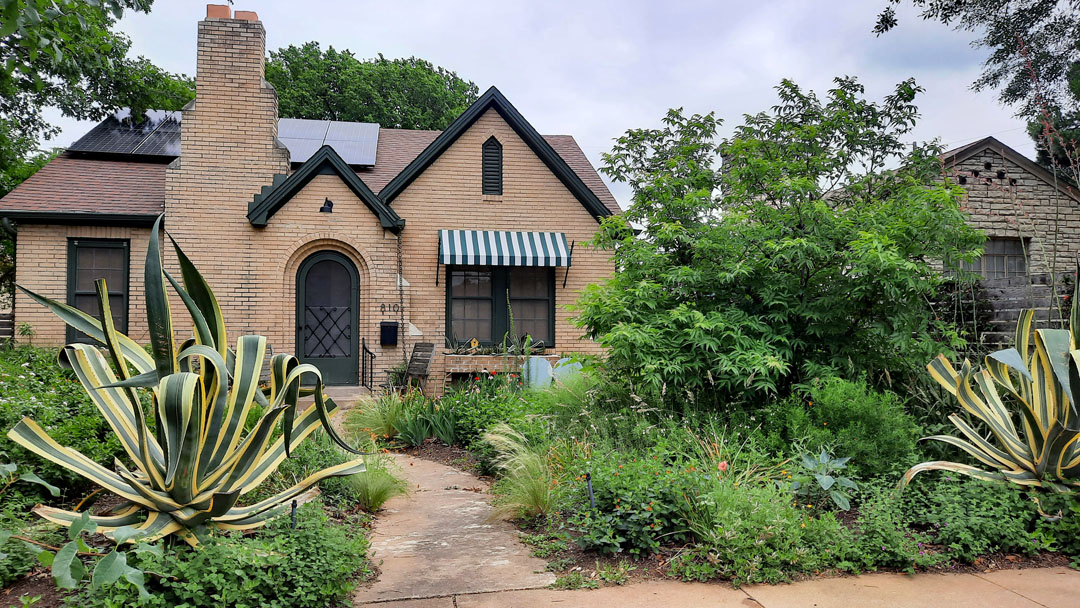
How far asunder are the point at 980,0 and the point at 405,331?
550 inches

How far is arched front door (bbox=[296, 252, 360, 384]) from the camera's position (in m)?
12.1

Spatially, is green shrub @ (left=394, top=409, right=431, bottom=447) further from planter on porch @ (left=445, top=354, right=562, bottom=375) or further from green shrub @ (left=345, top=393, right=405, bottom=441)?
planter on porch @ (left=445, top=354, right=562, bottom=375)

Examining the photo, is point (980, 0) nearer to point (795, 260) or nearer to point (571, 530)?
point (795, 260)

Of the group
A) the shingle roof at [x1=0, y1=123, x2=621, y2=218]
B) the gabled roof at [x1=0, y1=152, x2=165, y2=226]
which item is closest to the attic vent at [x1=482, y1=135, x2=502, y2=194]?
the shingle roof at [x1=0, y1=123, x2=621, y2=218]

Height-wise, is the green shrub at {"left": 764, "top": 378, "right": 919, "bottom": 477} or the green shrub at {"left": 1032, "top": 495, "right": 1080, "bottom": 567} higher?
the green shrub at {"left": 764, "top": 378, "right": 919, "bottom": 477}

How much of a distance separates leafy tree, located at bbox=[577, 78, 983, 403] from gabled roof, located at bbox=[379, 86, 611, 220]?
596 centimetres

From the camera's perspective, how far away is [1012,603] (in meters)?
3.46

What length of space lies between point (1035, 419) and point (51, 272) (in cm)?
1413

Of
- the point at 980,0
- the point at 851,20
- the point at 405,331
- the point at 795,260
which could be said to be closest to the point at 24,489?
the point at 795,260

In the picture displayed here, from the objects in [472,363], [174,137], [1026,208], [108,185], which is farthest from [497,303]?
[1026,208]

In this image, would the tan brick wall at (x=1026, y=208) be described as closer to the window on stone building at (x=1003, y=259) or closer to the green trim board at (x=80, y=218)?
the window on stone building at (x=1003, y=259)

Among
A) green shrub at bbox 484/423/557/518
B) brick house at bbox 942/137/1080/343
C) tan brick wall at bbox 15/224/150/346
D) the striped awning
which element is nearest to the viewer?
green shrub at bbox 484/423/557/518

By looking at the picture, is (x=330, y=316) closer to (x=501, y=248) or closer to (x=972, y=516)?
(x=501, y=248)

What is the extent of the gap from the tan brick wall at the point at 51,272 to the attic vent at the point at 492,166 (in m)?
6.36
